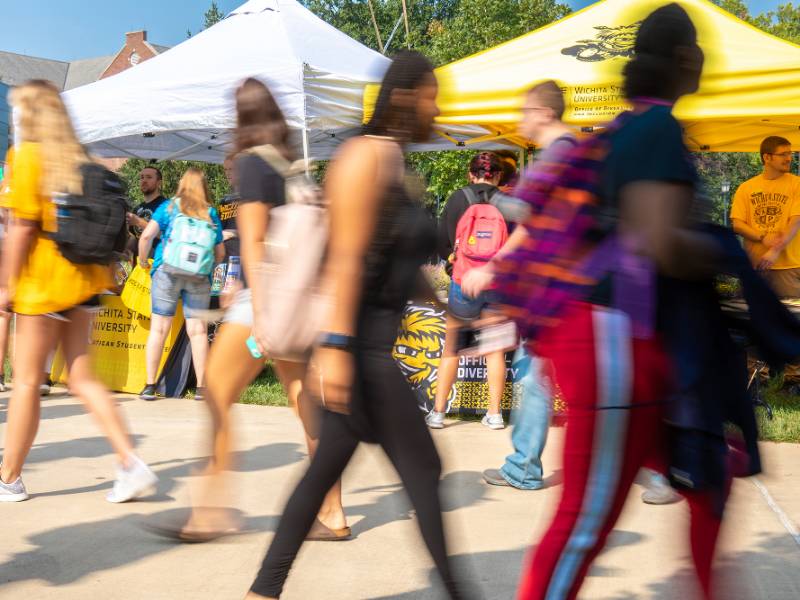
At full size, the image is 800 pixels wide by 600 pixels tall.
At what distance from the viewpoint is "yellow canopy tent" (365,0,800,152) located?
278 inches

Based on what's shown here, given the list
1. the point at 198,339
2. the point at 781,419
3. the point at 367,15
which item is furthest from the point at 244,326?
the point at 367,15

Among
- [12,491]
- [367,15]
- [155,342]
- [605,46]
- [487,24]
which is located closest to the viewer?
[12,491]

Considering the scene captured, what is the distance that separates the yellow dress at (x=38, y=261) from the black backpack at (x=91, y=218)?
0.06 meters

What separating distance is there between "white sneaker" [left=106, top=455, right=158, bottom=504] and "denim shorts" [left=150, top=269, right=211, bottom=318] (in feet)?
9.97

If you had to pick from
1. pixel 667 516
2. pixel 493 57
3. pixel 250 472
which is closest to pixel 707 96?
pixel 493 57

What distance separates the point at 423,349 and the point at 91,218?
136 inches

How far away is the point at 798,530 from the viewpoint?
438 centimetres

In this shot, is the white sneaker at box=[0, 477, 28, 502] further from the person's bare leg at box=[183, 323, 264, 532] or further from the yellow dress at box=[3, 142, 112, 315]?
the person's bare leg at box=[183, 323, 264, 532]

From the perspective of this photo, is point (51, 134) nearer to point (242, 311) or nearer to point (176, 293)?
point (242, 311)

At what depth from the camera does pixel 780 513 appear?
4652 mm

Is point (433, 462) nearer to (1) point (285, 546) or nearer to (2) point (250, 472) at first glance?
(1) point (285, 546)

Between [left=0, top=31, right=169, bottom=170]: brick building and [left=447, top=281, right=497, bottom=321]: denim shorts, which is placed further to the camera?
[left=0, top=31, right=169, bottom=170]: brick building

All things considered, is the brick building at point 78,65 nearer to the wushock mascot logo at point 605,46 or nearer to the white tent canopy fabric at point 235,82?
the white tent canopy fabric at point 235,82

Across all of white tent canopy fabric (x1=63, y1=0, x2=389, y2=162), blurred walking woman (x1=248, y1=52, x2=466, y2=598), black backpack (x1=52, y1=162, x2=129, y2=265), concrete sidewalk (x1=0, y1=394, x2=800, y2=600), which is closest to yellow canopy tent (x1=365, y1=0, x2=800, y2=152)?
white tent canopy fabric (x1=63, y1=0, x2=389, y2=162)
